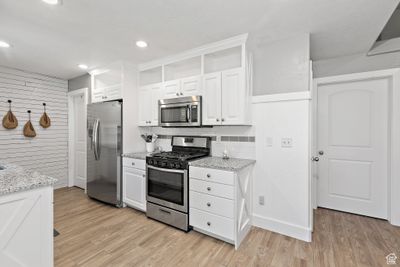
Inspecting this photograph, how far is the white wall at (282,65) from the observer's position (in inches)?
91.1

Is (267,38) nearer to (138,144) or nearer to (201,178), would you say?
(201,178)

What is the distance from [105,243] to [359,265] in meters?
2.70

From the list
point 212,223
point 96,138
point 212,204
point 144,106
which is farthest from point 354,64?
point 96,138

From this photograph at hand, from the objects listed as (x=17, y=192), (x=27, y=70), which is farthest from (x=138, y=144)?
(x=27, y=70)

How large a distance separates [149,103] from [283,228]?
9.15ft

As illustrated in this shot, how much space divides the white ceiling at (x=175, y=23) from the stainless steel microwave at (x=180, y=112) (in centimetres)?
75

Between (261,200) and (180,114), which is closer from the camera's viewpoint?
(261,200)

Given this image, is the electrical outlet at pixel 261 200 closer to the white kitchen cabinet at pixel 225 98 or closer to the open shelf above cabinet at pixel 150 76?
the white kitchen cabinet at pixel 225 98

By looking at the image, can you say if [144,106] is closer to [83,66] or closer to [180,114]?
[180,114]

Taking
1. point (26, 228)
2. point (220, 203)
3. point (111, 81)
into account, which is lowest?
point (220, 203)

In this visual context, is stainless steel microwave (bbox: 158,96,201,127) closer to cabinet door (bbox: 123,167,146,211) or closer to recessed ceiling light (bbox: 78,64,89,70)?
cabinet door (bbox: 123,167,146,211)

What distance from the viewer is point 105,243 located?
2.24 m

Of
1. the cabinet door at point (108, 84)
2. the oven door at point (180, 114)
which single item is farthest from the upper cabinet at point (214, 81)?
the cabinet door at point (108, 84)

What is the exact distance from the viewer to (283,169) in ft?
8.04
